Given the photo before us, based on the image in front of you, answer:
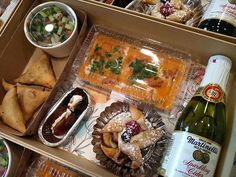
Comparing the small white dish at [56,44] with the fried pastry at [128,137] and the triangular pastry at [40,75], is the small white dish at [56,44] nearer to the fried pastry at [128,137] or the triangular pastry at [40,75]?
the triangular pastry at [40,75]

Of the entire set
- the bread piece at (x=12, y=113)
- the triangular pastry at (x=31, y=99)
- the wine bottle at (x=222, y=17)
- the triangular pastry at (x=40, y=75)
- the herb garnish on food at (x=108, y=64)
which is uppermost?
the wine bottle at (x=222, y=17)

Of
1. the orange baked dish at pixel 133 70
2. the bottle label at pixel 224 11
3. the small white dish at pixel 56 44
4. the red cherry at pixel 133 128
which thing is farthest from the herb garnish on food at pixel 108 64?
the bottle label at pixel 224 11

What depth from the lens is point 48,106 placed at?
1.07m

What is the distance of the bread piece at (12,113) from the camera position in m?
1.04

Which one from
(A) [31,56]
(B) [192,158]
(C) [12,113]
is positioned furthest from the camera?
(A) [31,56]

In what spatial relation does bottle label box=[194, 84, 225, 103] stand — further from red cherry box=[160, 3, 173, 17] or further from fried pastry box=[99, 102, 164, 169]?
red cherry box=[160, 3, 173, 17]

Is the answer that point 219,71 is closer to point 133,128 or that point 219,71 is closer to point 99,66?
point 133,128

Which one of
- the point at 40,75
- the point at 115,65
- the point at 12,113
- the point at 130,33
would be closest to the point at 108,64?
the point at 115,65

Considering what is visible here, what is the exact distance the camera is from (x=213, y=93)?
91 centimetres

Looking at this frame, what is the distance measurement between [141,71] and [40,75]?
1.13 feet

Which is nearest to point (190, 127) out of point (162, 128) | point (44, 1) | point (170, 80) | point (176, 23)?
point (162, 128)

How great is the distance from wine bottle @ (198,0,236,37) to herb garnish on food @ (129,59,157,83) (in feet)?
0.71

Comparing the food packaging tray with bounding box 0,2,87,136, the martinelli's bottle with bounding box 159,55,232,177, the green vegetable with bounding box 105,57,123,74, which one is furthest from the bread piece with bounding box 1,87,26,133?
the martinelli's bottle with bounding box 159,55,232,177

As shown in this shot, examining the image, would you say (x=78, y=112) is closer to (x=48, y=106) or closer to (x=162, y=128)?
(x=48, y=106)
